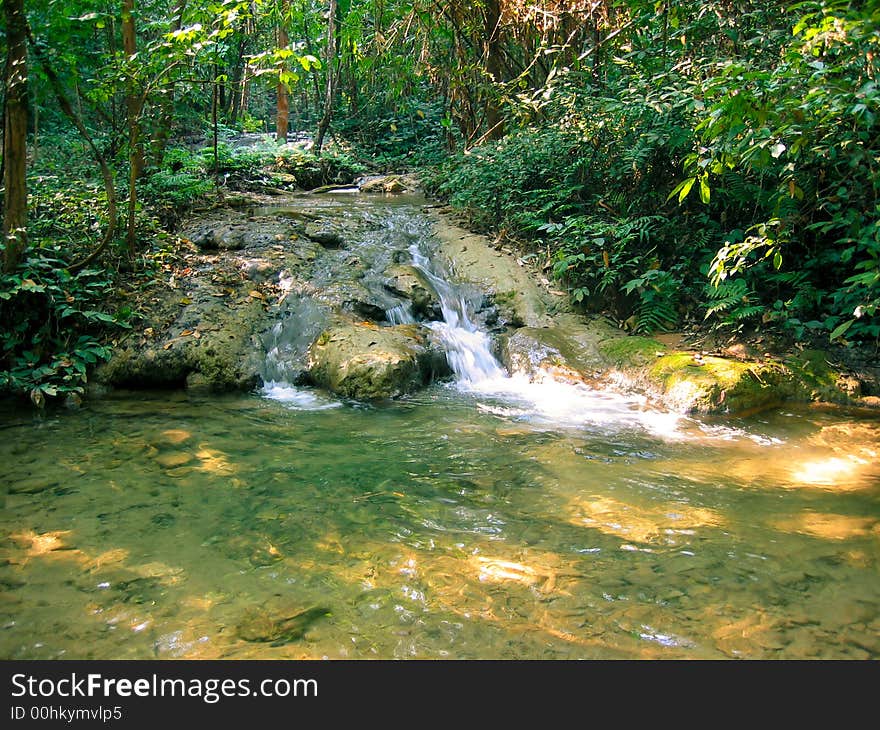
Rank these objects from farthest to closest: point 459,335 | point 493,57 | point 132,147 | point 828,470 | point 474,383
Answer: point 493,57 → point 459,335 → point 474,383 → point 132,147 → point 828,470

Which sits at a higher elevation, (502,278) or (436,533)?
(502,278)

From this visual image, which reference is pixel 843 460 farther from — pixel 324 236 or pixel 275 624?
pixel 324 236

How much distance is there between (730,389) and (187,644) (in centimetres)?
523

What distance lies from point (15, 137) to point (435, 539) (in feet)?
18.9

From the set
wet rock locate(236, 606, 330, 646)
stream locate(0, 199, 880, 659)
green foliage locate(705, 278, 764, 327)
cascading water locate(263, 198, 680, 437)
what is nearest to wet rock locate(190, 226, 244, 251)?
cascading water locate(263, 198, 680, 437)

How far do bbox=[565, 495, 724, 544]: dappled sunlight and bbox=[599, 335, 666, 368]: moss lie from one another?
9.99 ft

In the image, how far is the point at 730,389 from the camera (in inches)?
235

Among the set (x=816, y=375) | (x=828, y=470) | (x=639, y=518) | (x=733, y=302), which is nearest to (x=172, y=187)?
(x=733, y=302)

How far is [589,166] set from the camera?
29.2 ft

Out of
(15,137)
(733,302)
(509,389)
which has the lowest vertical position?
(509,389)

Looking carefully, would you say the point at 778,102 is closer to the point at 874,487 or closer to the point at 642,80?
the point at 874,487

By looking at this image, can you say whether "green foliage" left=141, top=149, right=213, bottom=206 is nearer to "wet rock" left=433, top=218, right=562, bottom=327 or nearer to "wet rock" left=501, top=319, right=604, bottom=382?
"wet rock" left=433, top=218, right=562, bottom=327
